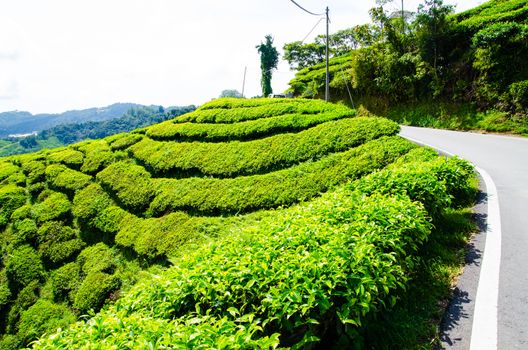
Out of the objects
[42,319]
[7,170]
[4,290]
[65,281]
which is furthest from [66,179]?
[42,319]

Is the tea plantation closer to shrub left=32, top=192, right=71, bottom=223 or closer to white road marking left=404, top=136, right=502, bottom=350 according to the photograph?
shrub left=32, top=192, right=71, bottom=223

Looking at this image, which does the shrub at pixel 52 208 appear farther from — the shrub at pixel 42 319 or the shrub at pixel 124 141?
the shrub at pixel 42 319

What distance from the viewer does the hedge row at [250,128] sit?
1471 centimetres

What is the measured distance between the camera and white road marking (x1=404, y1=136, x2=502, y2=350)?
321 cm

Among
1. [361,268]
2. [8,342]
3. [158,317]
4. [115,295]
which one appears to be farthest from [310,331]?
[8,342]

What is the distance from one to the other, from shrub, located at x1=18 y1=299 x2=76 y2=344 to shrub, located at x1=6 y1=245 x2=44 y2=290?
4.89 ft

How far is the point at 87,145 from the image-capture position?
21.0 metres

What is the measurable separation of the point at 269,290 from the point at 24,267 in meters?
13.5

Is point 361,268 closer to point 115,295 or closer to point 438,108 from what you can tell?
point 115,295

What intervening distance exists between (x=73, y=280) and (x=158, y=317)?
404 inches

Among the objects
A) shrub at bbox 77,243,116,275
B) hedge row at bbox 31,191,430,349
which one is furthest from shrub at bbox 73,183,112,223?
hedge row at bbox 31,191,430,349

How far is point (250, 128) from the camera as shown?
1551cm

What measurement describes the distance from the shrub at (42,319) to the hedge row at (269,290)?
28.9ft

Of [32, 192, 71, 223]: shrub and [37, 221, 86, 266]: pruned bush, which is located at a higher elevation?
[32, 192, 71, 223]: shrub
